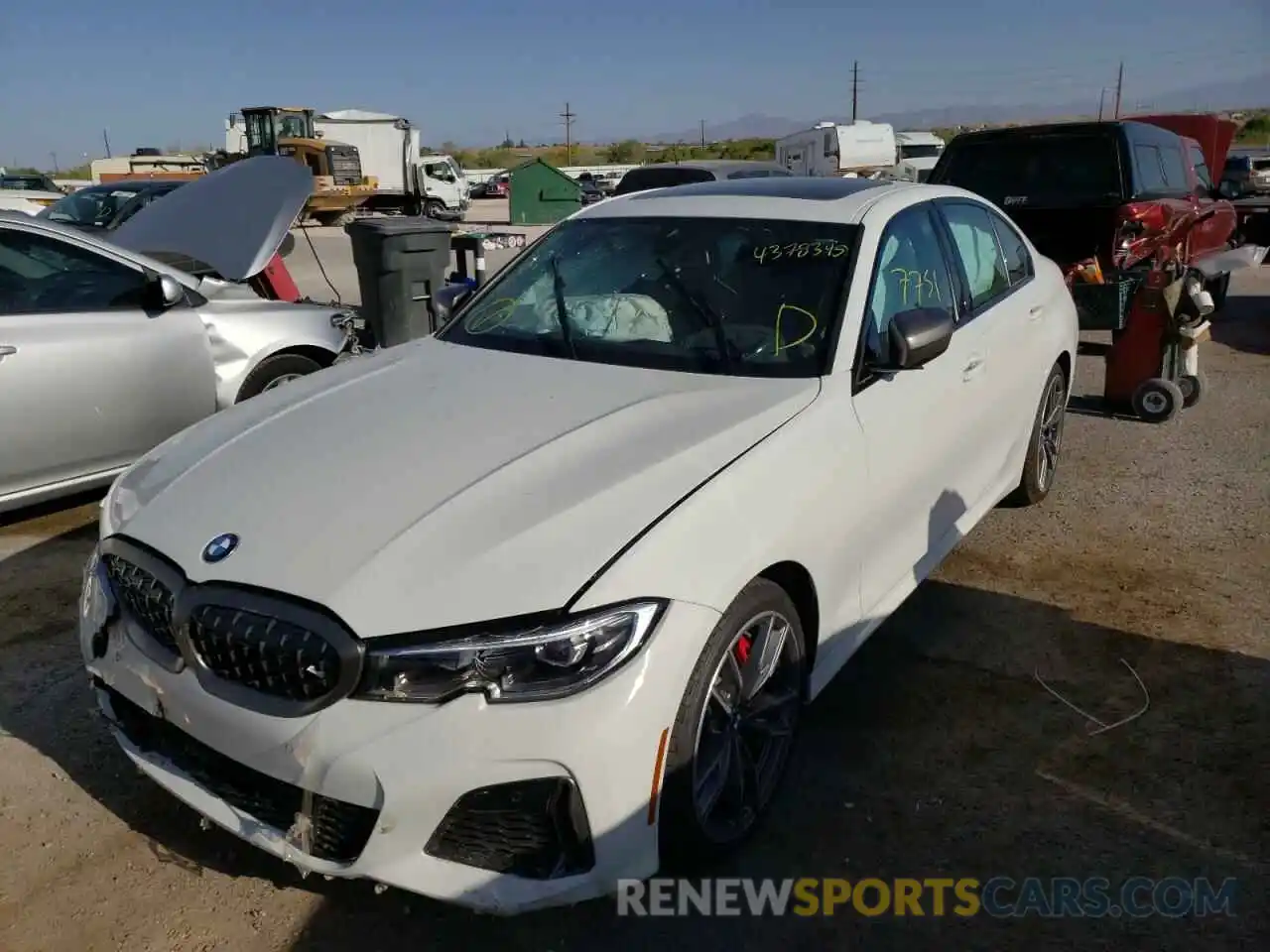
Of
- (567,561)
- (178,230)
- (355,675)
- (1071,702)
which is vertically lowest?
(1071,702)

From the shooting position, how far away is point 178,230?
20.1 ft

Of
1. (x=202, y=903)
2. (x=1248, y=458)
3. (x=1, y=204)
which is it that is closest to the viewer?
(x=202, y=903)

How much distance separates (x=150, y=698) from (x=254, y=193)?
4.40 meters

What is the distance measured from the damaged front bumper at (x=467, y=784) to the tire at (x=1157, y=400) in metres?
5.52

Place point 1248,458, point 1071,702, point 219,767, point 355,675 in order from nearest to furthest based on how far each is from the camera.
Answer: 1. point 355,675
2. point 219,767
3. point 1071,702
4. point 1248,458

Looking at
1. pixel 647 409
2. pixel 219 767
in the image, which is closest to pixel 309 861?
pixel 219 767

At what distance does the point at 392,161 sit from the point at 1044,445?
34.6 metres

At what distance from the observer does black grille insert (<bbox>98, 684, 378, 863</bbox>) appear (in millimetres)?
2182

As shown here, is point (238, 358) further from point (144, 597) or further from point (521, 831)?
point (521, 831)

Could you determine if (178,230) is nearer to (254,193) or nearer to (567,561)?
(254,193)

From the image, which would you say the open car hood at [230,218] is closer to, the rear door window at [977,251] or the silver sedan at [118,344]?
the silver sedan at [118,344]

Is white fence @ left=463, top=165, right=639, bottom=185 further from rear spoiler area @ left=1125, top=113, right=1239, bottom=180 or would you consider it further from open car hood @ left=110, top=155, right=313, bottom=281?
open car hood @ left=110, top=155, right=313, bottom=281

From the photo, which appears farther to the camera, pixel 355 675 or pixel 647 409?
pixel 647 409

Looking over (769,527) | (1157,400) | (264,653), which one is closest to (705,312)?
(769,527)
